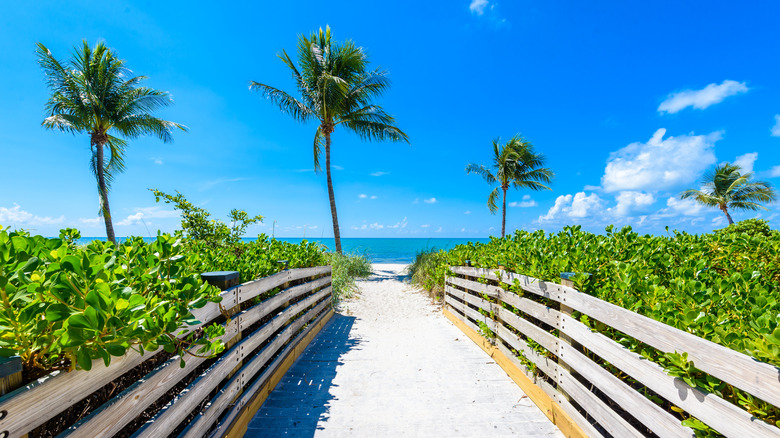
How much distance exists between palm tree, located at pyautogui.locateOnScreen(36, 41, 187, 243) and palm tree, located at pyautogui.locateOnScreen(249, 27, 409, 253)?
20.3 ft

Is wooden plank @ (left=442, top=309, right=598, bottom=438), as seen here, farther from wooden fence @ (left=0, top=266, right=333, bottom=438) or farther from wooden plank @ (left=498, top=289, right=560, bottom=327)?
wooden fence @ (left=0, top=266, right=333, bottom=438)

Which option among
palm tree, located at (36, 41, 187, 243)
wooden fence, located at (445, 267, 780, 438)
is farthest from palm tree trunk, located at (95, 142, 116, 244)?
wooden fence, located at (445, 267, 780, 438)

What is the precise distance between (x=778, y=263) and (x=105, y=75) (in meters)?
18.9

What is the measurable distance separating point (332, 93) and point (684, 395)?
38.7 ft

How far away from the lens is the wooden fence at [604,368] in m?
1.23

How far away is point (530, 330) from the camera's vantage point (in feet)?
9.77

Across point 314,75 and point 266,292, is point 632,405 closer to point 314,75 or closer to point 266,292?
point 266,292

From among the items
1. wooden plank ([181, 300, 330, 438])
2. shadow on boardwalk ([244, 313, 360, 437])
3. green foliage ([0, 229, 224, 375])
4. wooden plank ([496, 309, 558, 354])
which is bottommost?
shadow on boardwalk ([244, 313, 360, 437])

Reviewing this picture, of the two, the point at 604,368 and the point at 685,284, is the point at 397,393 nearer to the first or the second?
the point at 604,368

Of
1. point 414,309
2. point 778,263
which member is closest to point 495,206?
point 414,309

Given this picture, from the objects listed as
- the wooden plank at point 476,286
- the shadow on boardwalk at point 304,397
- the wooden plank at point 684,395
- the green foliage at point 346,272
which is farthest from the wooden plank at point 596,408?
the green foliage at point 346,272

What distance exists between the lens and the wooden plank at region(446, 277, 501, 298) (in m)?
3.90

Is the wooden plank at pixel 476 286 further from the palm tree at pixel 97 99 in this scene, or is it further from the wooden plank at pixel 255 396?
the palm tree at pixel 97 99

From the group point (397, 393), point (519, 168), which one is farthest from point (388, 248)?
point (397, 393)
